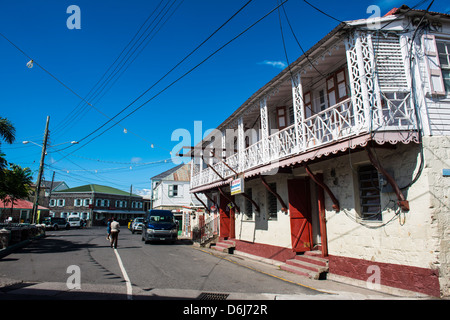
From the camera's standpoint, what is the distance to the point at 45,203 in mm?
60125

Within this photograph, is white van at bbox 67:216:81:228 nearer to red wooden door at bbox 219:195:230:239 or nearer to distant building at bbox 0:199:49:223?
distant building at bbox 0:199:49:223

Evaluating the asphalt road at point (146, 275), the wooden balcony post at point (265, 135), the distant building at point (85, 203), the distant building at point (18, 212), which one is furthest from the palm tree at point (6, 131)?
the distant building at point (85, 203)

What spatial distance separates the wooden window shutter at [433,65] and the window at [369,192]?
2425 mm

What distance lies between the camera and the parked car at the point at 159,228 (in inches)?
767

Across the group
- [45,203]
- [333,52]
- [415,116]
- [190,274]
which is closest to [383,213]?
[415,116]

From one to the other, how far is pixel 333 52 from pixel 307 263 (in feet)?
21.8

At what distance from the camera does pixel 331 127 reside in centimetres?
802

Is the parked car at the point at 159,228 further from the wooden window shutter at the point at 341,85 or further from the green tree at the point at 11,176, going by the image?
the wooden window shutter at the point at 341,85

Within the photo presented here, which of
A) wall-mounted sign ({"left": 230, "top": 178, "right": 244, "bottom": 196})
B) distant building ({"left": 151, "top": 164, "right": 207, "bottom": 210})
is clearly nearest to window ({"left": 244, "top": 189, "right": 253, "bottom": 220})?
wall-mounted sign ({"left": 230, "top": 178, "right": 244, "bottom": 196})

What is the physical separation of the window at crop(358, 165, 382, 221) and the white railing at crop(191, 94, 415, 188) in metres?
1.37

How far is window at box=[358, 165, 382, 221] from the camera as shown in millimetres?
7715

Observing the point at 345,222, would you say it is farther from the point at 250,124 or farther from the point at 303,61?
the point at 250,124

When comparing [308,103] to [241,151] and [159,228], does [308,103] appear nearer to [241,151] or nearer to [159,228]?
[241,151]

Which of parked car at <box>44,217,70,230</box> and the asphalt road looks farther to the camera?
parked car at <box>44,217,70,230</box>
